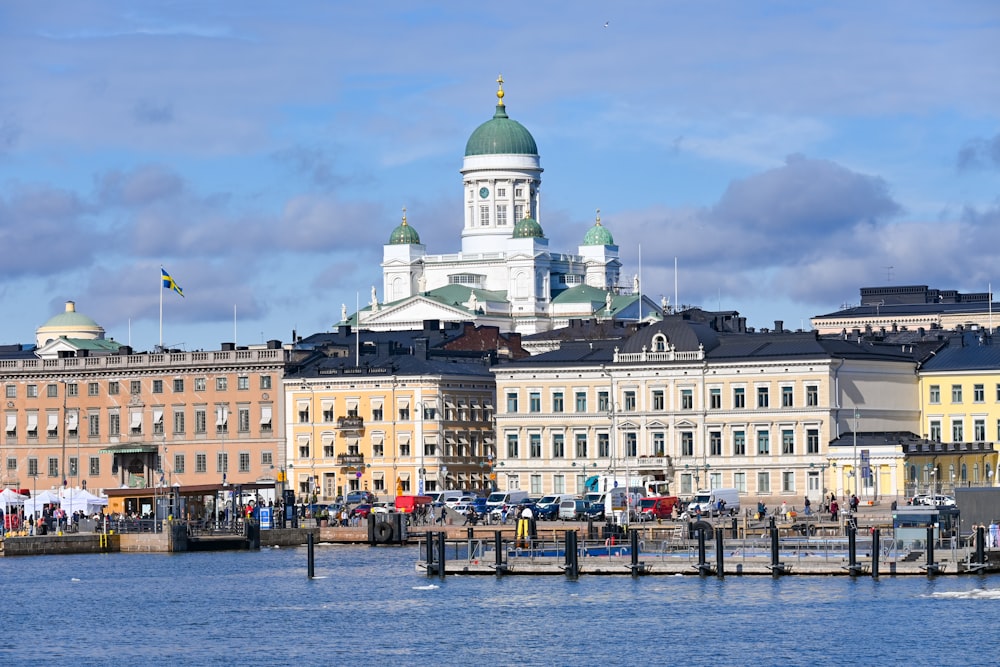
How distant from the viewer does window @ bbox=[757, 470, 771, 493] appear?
13388 centimetres

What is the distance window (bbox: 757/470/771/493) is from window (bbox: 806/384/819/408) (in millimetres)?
4090

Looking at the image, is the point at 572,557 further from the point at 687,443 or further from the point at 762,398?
the point at 687,443

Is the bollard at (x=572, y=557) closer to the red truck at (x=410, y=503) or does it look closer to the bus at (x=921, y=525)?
the bus at (x=921, y=525)

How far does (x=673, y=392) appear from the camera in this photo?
137500 millimetres

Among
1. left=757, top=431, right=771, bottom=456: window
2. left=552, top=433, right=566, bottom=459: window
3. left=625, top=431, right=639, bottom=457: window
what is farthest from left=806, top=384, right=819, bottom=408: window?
left=552, top=433, right=566, bottom=459: window

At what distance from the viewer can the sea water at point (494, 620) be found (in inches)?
2810

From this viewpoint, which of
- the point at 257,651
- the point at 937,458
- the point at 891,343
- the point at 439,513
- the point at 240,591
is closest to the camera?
the point at 257,651

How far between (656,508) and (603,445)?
20.6m

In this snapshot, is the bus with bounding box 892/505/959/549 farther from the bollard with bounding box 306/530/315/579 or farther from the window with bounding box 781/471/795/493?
the window with bounding box 781/471/795/493

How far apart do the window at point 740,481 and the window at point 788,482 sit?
1.96 m

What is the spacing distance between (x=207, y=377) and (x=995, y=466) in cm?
4446

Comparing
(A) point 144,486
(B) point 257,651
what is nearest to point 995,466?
(A) point 144,486

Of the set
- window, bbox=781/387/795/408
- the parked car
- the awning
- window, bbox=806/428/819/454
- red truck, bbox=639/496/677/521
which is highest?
window, bbox=781/387/795/408

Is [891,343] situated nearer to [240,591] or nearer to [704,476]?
[704,476]
